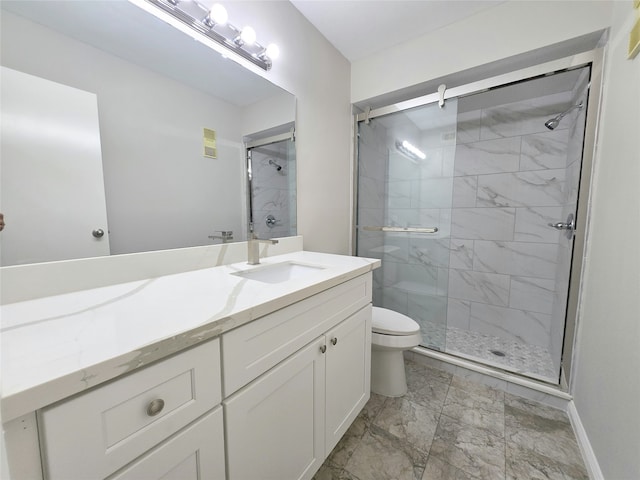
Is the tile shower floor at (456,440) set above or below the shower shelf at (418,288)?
below

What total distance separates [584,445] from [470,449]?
1.63ft

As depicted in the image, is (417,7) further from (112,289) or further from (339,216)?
(112,289)

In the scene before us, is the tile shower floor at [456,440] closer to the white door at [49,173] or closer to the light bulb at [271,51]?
the white door at [49,173]

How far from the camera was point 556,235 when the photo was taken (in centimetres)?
202

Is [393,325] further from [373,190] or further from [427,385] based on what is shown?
[373,190]

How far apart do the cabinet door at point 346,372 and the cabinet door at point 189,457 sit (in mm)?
468

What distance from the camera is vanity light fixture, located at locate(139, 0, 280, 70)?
1.03 m

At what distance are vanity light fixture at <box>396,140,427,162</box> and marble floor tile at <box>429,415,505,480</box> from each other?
6.07 ft

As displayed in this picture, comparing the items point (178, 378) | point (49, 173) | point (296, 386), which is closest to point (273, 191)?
point (49, 173)

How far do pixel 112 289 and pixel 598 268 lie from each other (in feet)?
6.53

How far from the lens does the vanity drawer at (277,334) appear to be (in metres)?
0.65

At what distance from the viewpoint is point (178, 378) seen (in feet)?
1.77

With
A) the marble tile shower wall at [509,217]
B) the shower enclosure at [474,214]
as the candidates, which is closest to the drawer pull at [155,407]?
the shower enclosure at [474,214]

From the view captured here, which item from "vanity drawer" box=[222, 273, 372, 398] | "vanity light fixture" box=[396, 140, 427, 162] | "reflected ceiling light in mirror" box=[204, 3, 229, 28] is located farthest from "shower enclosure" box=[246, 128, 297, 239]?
"vanity light fixture" box=[396, 140, 427, 162]
